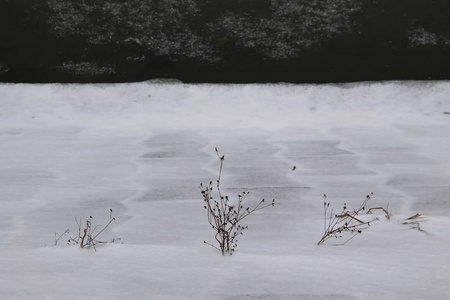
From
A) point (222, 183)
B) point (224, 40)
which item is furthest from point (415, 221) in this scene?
point (224, 40)

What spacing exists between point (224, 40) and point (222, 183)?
19.6 feet

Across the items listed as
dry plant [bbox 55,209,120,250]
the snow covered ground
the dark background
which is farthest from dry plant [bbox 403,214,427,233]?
the dark background

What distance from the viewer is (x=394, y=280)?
3102 mm

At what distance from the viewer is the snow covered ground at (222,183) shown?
3.14 m

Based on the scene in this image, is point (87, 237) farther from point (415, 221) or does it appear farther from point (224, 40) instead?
point (224, 40)

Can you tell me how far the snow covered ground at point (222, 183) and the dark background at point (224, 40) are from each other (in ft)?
1.39

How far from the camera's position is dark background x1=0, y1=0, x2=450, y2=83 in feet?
35.3

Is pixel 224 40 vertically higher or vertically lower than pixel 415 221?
higher

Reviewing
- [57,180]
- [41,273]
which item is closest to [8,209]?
[57,180]

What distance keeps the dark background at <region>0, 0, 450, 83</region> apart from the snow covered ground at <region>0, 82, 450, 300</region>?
0.42 m

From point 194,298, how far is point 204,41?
8.95 meters

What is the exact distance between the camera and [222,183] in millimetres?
5984

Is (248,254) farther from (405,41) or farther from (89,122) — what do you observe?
(405,41)

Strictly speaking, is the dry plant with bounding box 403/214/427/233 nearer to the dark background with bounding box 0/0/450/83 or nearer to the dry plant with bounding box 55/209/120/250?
the dry plant with bounding box 55/209/120/250
